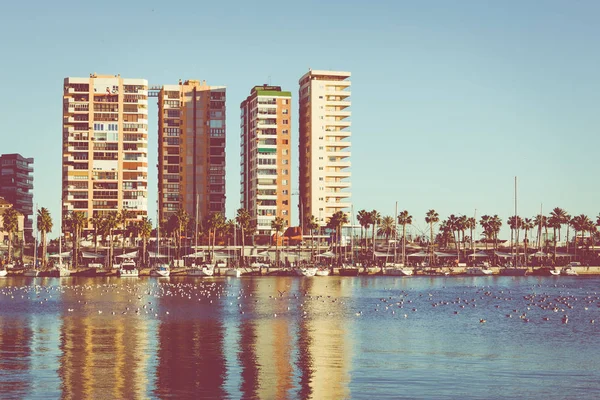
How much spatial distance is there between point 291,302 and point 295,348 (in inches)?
1627

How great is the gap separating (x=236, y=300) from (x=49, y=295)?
23327mm

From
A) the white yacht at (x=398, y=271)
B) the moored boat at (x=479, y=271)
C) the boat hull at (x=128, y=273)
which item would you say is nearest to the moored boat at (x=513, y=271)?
the moored boat at (x=479, y=271)

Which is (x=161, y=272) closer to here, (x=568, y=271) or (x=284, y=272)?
(x=284, y=272)

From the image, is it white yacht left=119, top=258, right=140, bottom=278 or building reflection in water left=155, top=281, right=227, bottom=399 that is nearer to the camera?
building reflection in water left=155, top=281, right=227, bottom=399

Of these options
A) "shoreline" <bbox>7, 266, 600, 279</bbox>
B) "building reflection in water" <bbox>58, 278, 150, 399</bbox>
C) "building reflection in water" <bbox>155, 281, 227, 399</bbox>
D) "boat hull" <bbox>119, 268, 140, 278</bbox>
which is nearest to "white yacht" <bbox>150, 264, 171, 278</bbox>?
"shoreline" <bbox>7, 266, 600, 279</bbox>

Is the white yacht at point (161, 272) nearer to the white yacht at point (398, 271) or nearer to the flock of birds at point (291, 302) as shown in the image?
the flock of birds at point (291, 302)

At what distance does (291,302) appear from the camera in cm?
9369

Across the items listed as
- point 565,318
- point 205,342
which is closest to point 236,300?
point 565,318

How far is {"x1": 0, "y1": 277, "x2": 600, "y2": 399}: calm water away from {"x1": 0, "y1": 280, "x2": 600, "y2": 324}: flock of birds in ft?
0.97

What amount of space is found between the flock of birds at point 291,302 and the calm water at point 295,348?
29cm

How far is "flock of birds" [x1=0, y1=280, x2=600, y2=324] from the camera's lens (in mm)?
80625

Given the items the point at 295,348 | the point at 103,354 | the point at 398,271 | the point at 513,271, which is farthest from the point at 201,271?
the point at 103,354

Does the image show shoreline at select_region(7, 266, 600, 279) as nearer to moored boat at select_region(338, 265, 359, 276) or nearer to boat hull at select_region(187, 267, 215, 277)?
moored boat at select_region(338, 265, 359, 276)

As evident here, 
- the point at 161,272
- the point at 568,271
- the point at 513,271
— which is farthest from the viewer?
the point at 568,271
